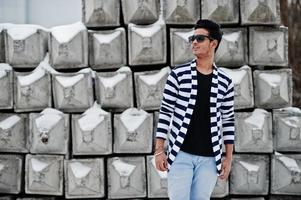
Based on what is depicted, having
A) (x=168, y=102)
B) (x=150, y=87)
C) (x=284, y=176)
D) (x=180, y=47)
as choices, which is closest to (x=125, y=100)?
(x=150, y=87)

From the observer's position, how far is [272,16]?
11.8 ft

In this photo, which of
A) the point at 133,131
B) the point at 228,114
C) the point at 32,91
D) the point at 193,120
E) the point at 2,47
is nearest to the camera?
the point at 193,120

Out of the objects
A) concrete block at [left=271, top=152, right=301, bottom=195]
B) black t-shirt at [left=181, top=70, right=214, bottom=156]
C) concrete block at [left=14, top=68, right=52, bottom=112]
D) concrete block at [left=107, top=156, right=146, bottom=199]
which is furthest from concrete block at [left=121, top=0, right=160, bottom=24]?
concrete block at [left=271, top=152, right=301, bottom=195]

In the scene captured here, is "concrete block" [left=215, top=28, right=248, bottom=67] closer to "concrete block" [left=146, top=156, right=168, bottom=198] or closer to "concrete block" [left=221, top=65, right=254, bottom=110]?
"concrete block" [left=221, top=65, right=254, bottom=110]

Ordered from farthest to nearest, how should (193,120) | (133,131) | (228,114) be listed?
(133,131), (228,114), (193,120)

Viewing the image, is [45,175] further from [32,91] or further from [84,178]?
[32,91]

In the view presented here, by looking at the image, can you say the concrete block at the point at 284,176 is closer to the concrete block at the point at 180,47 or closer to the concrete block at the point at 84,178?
the concrete block at the point at 180,47

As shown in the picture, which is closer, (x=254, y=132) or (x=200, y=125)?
(x=200, y=125)

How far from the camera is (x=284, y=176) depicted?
12.0ft

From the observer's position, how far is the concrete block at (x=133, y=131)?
353 cm

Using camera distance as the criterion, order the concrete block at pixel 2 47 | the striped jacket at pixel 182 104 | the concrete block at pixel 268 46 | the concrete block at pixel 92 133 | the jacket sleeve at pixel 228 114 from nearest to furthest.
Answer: the striped jacket at pixel 182 104
the jacket sleeve at pixel 228 114
the concrete block at pixel 92 133
the concrete block at pixel 268 46
the concrete block at pixel 2 47

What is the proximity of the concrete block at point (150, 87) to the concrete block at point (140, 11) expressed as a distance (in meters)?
0.41

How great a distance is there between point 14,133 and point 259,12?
211 cm

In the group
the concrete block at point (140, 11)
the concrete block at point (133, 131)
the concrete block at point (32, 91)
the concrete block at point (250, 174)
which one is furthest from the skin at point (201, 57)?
the concrete block at point (32, 91)
